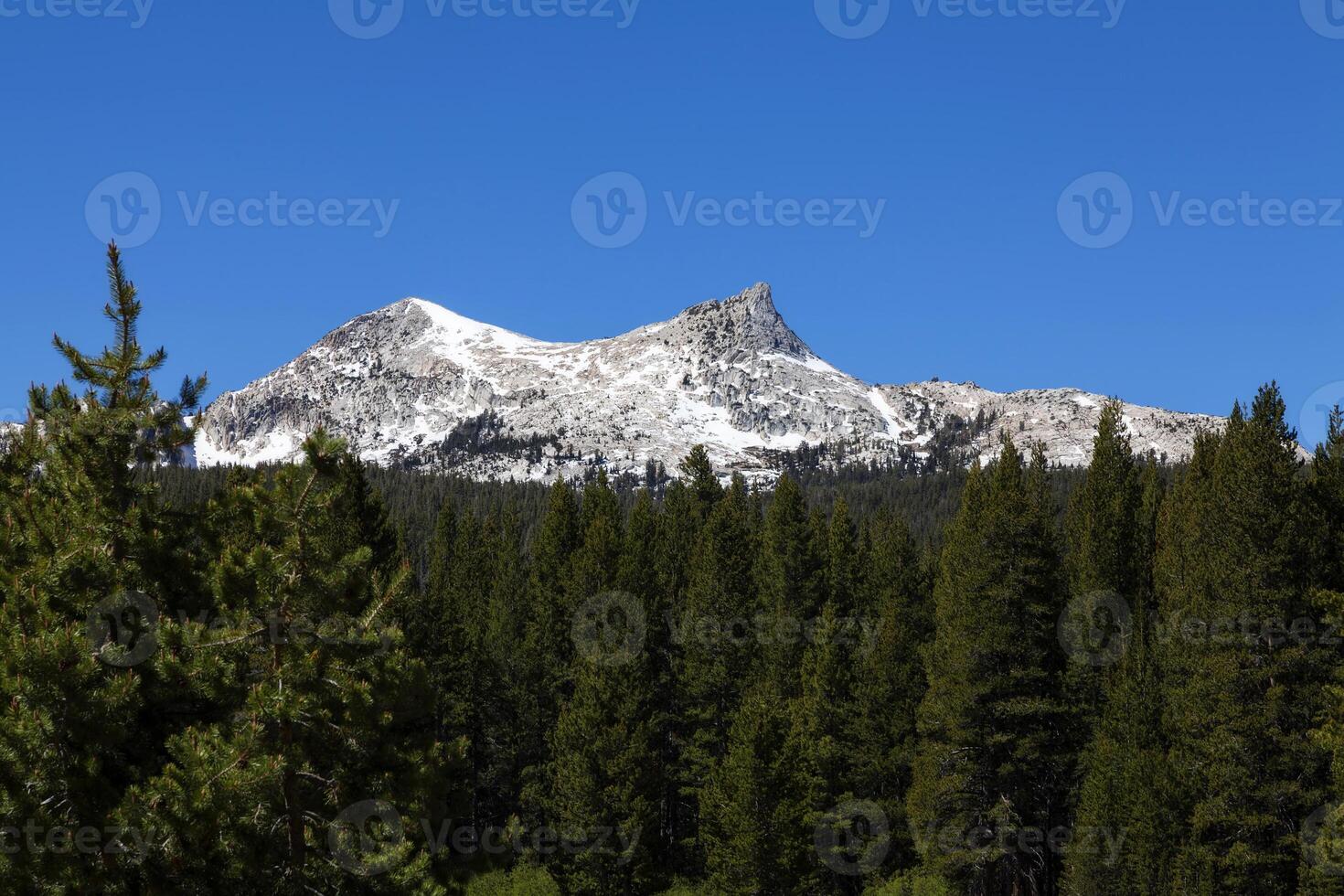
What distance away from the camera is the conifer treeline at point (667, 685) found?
12.8 m

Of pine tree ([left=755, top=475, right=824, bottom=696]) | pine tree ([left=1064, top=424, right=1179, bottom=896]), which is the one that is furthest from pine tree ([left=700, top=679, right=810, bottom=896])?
pine tree ([left=755, top=475, right=824, bottom=696])

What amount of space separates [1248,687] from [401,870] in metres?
25.9

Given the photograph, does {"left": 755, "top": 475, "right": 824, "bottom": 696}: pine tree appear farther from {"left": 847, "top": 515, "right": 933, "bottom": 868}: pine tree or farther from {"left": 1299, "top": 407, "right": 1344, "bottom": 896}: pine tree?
{"left": 1299, "top": 407, "right": 1344, "bottom": 896}: pine tree

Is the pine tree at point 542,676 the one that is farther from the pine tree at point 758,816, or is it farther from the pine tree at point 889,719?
the pine tree at point 758,816

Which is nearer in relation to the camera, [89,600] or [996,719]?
[89,600]

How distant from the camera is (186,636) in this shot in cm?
1278

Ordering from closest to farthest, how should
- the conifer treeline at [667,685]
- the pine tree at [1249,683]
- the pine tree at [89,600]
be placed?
the pine tree at [89,600], the conifer treeline at [667,685], the pine tree at [1249,683]

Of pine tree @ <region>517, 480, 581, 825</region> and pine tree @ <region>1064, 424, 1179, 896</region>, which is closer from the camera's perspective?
pine tree @ <region>1064, 424, 1179, 896</region>

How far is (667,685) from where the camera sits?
50.9 meters

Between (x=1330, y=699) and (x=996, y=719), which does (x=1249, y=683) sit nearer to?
(x=1330, y=699)

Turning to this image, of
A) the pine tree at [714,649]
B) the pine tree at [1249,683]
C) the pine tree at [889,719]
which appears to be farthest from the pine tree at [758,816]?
the pine tree at [1249,683]

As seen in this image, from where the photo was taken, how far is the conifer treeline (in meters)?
12.8

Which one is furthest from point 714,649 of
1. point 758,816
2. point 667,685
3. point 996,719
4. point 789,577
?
point 996,719

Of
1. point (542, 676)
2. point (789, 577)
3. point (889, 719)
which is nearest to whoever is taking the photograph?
point (889, 719)
